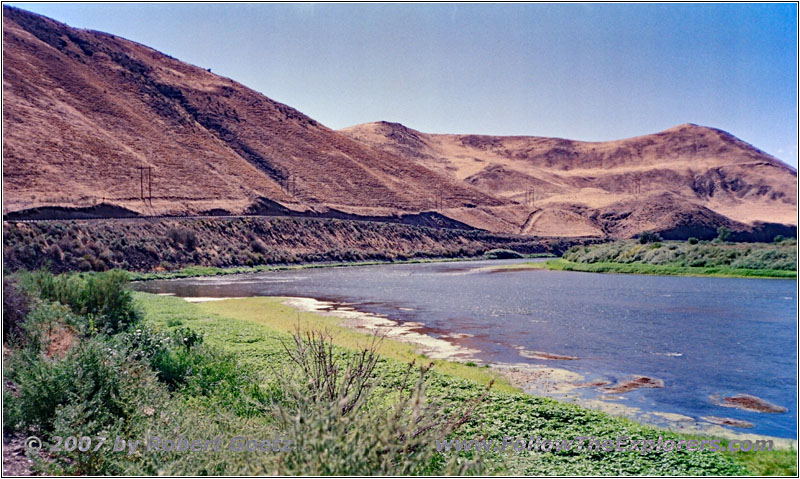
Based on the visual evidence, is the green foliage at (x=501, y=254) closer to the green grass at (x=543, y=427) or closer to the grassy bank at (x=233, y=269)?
the grassy bank at (x=233, y=269)

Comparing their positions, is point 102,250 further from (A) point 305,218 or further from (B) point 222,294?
(A) point 305,218

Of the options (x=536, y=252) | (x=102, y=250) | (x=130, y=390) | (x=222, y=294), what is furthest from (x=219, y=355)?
(x=536, y=252)

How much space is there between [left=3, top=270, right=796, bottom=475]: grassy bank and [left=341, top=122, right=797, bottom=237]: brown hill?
325 ft

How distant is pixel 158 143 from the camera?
76.5 m

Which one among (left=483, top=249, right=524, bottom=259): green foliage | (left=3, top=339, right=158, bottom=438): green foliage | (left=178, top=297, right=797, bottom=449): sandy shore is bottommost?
(left=178, top=297, right=797, bottom=449): sandy shore

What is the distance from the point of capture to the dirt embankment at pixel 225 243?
149 ft

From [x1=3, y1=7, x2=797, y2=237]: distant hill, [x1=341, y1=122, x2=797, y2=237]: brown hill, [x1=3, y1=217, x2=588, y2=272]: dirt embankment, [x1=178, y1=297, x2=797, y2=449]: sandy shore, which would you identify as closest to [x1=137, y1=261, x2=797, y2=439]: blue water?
[x1=178, y1=297, x2=797, y2=449]: sandy shore

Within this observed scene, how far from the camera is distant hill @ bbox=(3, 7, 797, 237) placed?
205ft

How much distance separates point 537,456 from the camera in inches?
313

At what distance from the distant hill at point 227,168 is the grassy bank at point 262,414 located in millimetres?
46538

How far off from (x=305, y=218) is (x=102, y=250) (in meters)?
30.6

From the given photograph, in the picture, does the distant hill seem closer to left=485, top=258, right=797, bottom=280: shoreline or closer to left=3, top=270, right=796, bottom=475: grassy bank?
left=485, top=258, right=797, bottom=280: shoreline

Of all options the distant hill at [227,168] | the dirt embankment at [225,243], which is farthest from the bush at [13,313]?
the distant hill at [227,168]

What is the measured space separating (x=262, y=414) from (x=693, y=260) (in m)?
48.2
